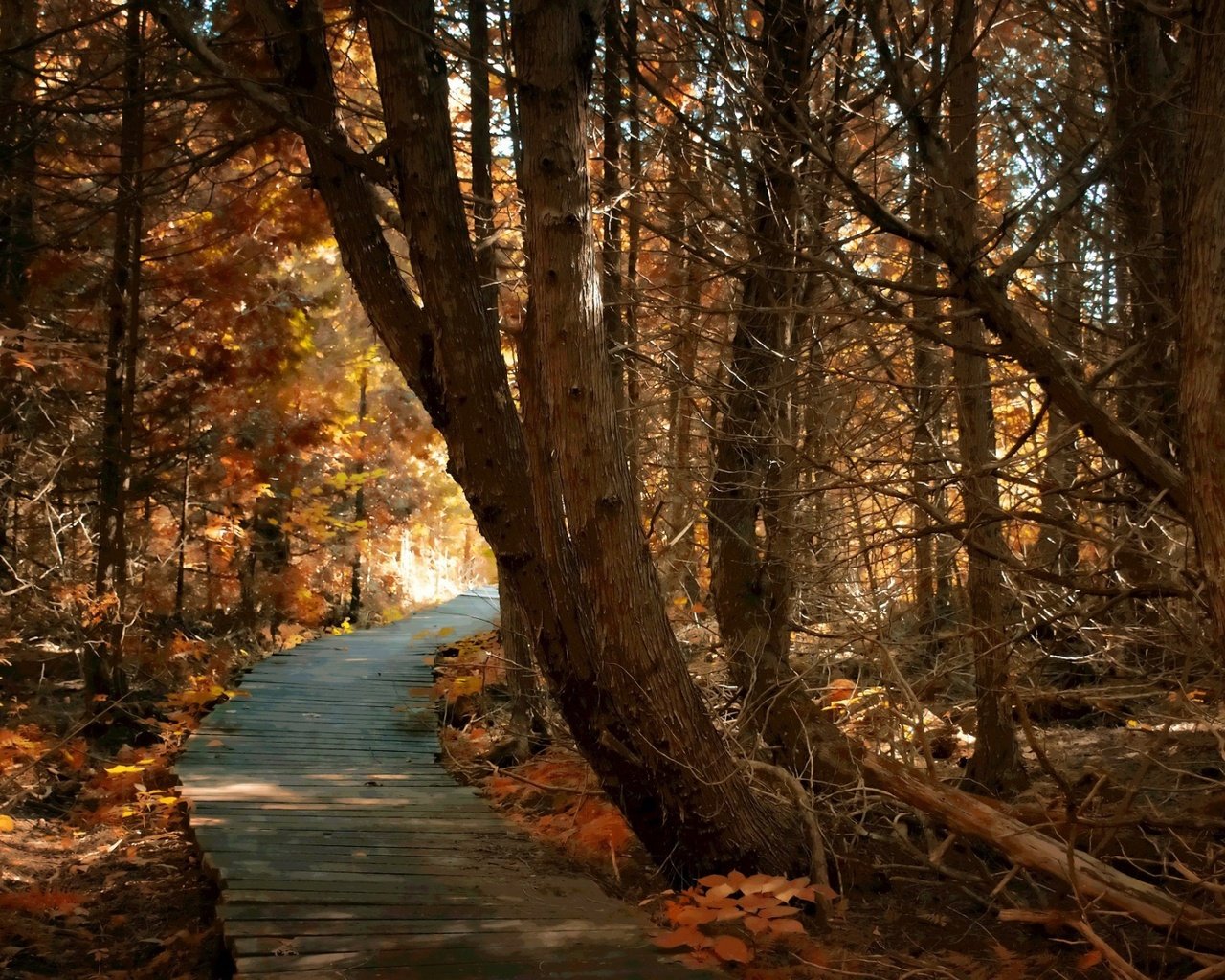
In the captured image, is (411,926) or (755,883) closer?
(755,883)

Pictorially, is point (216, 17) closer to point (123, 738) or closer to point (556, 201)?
point (556, 201)

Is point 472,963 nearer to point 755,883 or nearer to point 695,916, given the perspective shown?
point 695,916

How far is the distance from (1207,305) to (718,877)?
2918 mm

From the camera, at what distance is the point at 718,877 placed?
14.4 ft

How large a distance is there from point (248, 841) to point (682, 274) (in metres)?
6.26

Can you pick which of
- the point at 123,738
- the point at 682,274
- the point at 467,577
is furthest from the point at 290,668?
the point at 467,577

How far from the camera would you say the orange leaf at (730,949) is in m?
3.96

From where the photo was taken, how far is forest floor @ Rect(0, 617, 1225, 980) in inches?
168

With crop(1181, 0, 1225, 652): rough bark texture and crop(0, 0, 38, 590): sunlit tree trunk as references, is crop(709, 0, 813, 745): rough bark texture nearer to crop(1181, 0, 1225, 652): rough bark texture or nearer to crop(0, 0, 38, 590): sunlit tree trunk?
crop(1181, 0, 1225, 652): rough bark texture

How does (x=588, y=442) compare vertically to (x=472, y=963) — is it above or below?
above

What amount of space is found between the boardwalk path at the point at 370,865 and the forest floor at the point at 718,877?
0.97ft

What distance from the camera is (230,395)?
39.2 feet

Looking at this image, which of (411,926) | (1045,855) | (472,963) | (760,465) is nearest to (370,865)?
(411,926)

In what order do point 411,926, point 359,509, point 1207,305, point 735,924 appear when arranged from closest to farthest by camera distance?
point 1207,305, point 411,926, point 735,924, point 359,509
